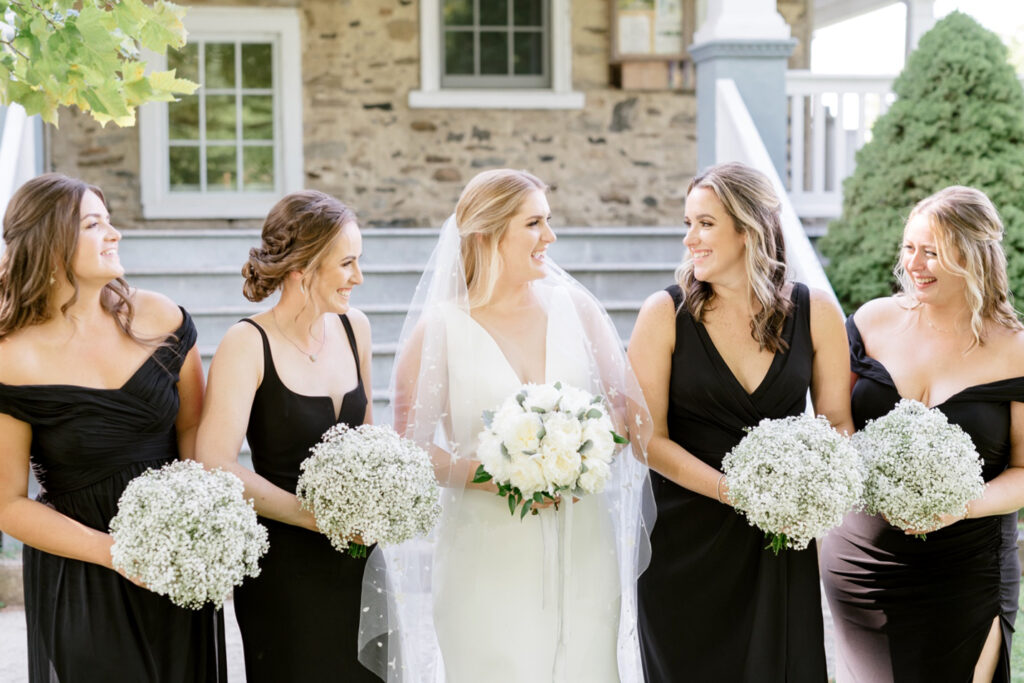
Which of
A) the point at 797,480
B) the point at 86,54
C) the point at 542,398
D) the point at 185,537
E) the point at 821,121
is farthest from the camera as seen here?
the point at 821,121

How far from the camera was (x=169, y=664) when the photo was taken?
3131mm

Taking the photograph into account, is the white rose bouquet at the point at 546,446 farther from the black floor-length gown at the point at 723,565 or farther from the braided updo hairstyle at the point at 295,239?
the braided updo hairstyle at the point at 295,239

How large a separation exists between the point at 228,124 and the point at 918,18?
6385 millimetres

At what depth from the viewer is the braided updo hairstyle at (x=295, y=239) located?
332 cm

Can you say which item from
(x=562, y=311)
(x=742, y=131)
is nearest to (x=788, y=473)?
(x=562, y=311)

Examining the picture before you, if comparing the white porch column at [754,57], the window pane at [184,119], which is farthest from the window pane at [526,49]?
the window pane at [184,119]

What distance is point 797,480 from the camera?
10.2 ft

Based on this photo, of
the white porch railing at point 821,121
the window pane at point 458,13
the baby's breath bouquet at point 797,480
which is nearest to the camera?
the baby's breath bouquet at point 797,480

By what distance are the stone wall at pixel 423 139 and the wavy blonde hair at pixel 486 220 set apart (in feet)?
22.3

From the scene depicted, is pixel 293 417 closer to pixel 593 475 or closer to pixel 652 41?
pixel 593 475

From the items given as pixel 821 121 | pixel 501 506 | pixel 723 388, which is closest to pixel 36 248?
pixel 501 506

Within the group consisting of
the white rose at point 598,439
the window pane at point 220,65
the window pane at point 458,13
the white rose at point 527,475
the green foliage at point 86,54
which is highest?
the window pane at point 458,13

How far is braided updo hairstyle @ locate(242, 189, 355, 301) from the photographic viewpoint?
3316 millimetres

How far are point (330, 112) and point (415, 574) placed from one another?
24.2ft
